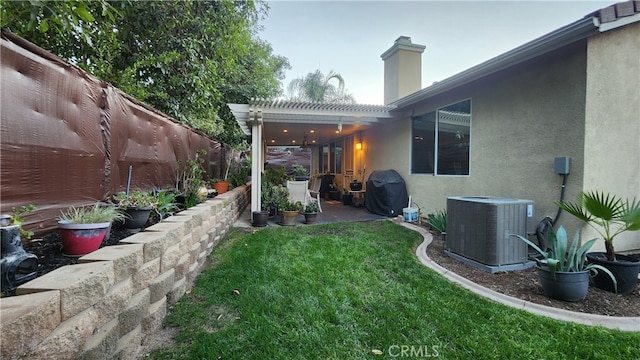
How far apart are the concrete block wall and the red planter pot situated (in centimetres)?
20

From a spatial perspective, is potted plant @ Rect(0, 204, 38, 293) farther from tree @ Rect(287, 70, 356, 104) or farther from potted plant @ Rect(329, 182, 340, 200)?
tree @ Rect(287, 70, 356, 104)

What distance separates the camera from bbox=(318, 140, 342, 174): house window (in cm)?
1146

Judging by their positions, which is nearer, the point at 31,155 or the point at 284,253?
the point at 31,155

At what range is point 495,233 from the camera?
Result: 136 inches

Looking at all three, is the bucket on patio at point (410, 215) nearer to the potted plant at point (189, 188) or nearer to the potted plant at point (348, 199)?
the potted plant at point (348, 199)

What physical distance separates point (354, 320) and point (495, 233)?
2.29 m

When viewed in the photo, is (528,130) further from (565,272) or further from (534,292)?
(534,292)

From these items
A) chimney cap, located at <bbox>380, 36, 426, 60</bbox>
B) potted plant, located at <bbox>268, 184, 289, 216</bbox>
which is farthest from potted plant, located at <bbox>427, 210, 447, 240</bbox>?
chimney cap, located at <bbox>380, 36, 426, 60</bbox>

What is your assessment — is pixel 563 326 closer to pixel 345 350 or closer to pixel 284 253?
pixel 345 350

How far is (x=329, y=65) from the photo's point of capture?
15.7m

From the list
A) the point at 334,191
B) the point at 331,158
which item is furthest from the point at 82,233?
the point at 331,158

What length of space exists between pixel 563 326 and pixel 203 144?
301 inches

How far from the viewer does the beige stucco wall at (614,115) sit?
11.4ft

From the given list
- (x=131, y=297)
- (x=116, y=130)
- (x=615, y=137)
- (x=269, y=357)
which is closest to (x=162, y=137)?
(x=116, y=130)
